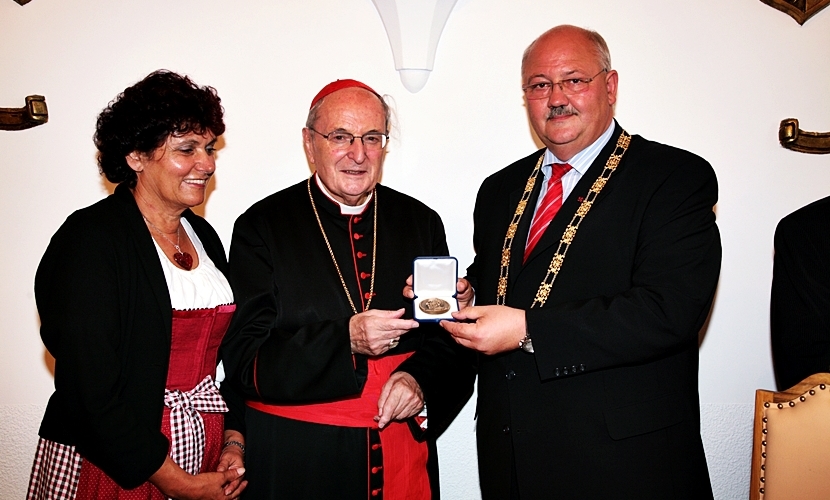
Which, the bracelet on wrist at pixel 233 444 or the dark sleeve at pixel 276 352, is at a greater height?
the dark sleeve at pixel 276 352

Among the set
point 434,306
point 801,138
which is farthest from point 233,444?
point 801,138

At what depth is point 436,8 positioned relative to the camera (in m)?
3.13

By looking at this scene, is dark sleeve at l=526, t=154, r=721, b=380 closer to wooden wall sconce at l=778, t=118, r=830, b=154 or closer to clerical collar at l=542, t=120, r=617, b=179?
clerical collar at l=542, t=120, r=617, b=179

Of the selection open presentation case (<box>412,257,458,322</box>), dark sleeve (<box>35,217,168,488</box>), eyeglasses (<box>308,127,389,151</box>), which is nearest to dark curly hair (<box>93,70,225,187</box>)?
dark sleeve (<box>35,217,168,488</box>)

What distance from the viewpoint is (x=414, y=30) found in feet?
10.3

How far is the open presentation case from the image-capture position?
89.2 inches

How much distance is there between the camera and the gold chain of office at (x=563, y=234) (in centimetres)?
226

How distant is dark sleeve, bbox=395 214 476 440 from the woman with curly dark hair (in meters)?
0.67

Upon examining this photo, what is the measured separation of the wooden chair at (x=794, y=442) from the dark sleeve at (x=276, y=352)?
49.3 inches

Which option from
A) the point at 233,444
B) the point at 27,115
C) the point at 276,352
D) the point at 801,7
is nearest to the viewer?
the point at 276,352

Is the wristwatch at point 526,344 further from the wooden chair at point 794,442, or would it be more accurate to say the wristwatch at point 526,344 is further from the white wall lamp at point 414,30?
the white wall lamp at point 414,30

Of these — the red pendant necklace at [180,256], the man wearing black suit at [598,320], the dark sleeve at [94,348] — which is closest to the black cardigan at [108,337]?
the dark sleeve at [94,348]

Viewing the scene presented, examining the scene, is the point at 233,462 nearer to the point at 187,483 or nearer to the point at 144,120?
the point at 187,483

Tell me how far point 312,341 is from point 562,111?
3.76ft
